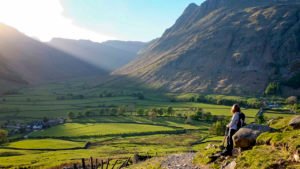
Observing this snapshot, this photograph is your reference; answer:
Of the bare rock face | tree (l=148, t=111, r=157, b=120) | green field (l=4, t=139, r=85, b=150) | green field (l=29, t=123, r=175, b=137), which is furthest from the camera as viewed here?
tree (l=148, t=111, r=157, b=120)

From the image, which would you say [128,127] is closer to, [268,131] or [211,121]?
[211,121]

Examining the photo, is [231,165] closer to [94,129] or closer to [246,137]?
[246,137]

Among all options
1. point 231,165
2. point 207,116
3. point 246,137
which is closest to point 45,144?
A: point 207,116

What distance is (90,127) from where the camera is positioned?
501 ft

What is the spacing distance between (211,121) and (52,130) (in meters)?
70.1

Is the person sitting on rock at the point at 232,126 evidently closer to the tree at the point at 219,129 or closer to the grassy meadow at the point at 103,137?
the grassy meadow at the point at 103,137

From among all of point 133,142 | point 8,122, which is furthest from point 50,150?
point 8,122

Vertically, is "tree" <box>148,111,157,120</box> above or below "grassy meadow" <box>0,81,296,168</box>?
above

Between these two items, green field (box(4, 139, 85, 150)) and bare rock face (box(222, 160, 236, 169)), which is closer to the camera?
bare rock face (box(222, 160, 236, 169))

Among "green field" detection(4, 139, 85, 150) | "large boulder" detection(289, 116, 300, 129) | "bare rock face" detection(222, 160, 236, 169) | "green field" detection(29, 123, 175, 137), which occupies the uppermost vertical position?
"large boulder" detection(289, 116, 300, 129)

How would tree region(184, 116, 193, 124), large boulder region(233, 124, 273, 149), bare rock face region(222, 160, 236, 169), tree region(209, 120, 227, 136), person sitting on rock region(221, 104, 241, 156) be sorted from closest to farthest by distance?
bare rock face region(222, 160, 236, 169), person sitting on rock region(221, 104, 241, 156), large boulder region(233, 124, 273, 149), tree region(209, 120, 227, 136), tree region(184, 116, 193, 124)

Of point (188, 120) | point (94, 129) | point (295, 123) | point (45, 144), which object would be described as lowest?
point (45, 144)

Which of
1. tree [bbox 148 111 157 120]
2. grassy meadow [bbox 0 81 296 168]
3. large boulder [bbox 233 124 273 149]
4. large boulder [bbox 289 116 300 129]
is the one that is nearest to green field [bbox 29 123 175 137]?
grassy meadow [bbox 0 81 296 168]

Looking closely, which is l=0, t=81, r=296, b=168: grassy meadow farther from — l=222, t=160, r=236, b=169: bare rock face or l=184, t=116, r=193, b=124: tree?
l=222, t=160, r=236, b=169: bare rock face
